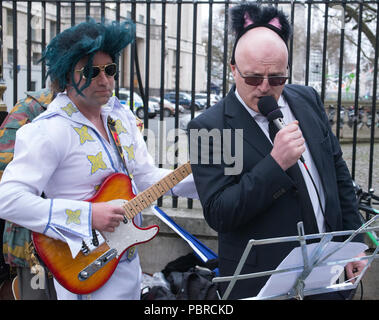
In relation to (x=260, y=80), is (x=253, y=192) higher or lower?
lower

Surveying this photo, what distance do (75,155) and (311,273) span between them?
1.25 meters

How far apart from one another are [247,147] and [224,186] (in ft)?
0.66

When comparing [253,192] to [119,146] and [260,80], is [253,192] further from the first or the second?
[119,146]

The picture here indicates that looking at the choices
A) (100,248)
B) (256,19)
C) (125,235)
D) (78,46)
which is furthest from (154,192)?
(256,19)

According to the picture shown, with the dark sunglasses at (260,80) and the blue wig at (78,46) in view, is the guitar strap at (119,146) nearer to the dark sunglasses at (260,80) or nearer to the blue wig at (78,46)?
the blue wig at (78,46)

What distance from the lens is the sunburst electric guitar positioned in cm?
237

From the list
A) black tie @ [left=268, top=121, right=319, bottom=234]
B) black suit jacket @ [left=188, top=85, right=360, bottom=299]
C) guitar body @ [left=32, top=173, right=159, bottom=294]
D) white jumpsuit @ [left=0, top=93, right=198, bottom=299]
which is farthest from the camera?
guitar body @ [left=32, top=173, right=159, bottom=294]

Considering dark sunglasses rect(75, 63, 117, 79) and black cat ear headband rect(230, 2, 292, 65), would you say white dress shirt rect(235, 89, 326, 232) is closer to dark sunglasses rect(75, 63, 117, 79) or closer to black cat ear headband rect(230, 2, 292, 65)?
black cat ear headband rect(230, 2, 292, 65)

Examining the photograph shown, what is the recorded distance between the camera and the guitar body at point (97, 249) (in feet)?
7.78

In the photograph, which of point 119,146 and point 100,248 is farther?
point 119,146

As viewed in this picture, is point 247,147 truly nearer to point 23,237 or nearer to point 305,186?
point 305,186

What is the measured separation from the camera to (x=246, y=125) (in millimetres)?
2078

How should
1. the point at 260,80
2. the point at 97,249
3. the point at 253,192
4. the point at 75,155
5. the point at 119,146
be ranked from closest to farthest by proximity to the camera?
the point at 253,192 → the point at 260,80 → the point at 75,155 → the point at 97,249 → the point at 119,146

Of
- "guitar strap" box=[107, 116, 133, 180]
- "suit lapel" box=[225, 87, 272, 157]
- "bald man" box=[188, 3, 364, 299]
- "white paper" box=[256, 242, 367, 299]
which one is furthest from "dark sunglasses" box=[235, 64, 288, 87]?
"guitar strap" box=[107, 116, 133, 180]
